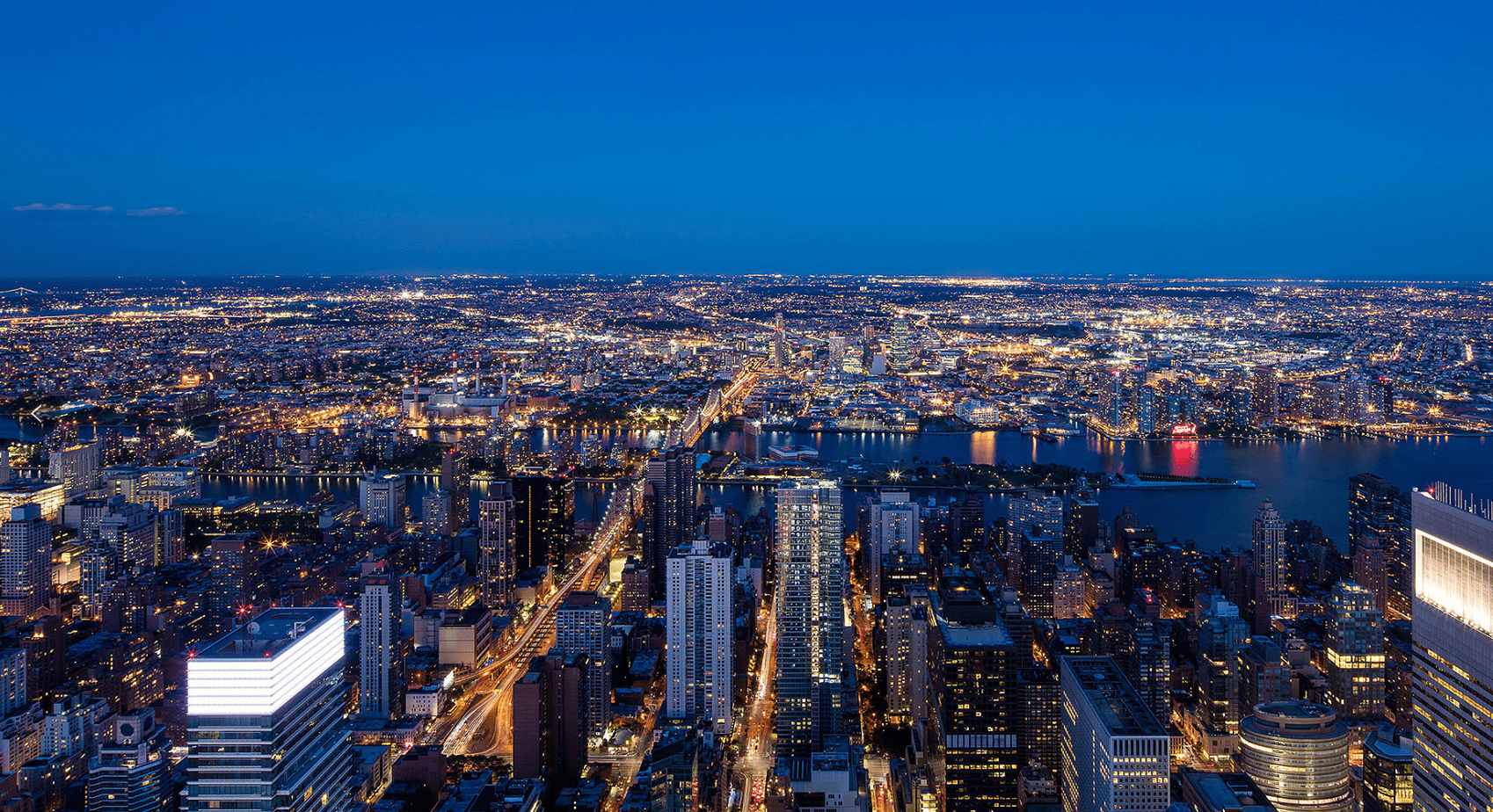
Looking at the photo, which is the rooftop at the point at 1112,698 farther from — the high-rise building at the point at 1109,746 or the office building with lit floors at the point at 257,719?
the office building with lit floors at the point at 257,719

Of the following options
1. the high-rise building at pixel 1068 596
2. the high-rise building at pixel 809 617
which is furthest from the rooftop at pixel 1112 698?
the high-rise building at pixel 1068 596

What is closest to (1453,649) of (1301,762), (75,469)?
(1301,762)

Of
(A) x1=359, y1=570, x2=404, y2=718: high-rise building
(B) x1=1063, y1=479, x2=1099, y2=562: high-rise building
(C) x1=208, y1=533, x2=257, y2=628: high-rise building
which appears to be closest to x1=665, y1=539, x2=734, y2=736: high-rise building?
(A) x1=359, y1=570, x2=404, y2=718: high-rise building

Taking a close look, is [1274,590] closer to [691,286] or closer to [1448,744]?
[1448,744]

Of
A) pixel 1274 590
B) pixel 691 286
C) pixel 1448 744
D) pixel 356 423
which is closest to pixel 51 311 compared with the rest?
pixel 356 423

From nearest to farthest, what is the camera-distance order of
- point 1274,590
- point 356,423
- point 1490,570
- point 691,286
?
point 1490,570 < point 1274,590 < point 356,423 < point 691,286

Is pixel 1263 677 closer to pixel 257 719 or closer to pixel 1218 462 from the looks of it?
pixel 257 719

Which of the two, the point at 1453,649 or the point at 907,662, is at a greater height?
the point at 1453,649
